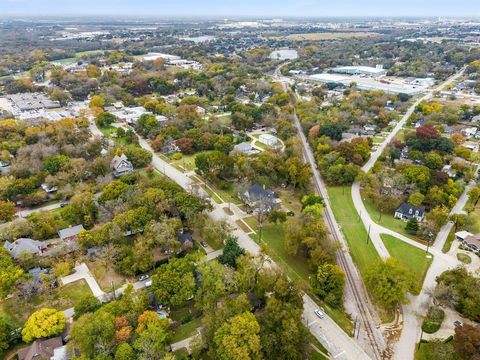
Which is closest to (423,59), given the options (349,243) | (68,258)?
(349,243)

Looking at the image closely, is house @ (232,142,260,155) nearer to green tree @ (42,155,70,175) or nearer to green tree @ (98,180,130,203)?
green tree @ (98,180,130,203)

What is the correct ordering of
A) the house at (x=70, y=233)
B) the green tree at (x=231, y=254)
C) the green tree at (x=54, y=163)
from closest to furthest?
the green tree at (x=231, y=254) → the house at (x=70, y=233) → the green tree at (x=54, y=163)

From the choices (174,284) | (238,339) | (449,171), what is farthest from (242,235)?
(449,171)

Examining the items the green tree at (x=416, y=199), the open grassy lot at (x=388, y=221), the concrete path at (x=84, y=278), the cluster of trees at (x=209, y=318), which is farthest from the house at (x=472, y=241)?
the concrete path at (x=84, y=278)

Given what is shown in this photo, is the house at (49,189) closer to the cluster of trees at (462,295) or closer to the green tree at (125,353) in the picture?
the green tree at (125,353)

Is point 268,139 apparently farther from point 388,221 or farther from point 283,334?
point 283,334

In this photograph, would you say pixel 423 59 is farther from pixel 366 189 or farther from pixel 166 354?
pixel 166 354

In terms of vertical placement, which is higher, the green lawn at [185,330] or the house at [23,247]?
the house at [23,247]
